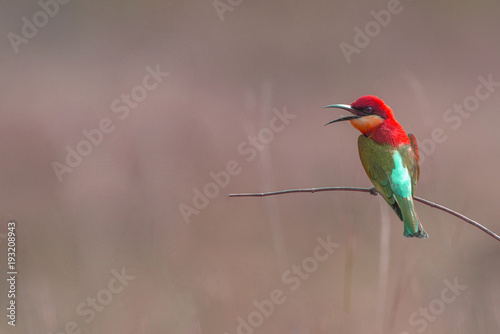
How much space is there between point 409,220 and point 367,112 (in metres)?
0.27

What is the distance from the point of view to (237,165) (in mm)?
5477

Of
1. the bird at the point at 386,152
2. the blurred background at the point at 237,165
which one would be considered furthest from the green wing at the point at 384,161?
the blurred background at the point at 237,165

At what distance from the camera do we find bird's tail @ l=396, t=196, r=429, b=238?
1297 mm

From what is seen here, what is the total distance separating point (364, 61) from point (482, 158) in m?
2.63

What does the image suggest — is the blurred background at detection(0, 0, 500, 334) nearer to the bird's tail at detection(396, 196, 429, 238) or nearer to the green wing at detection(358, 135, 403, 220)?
the green wing at detection(358, 135, 403, 220)

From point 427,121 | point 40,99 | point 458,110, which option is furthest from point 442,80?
point 427,121

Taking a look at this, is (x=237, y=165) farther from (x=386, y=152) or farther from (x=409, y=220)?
(x=409, y=220)

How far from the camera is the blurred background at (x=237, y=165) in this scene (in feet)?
10.00

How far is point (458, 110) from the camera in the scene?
6746 mm

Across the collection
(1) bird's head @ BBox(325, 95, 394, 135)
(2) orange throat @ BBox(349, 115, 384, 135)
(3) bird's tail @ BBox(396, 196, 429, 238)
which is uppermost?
(1) bird's head @ BBox(325, 95, 394, 135)

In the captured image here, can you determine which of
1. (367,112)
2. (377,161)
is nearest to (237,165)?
(377,161)

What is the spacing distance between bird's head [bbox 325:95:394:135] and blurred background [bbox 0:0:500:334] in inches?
13.3

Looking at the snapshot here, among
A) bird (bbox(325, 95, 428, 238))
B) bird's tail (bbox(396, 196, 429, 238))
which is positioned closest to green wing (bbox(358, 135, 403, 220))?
bird (bbox(325, 95, 428, 238))

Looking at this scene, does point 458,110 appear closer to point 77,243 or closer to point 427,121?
point 77,243
